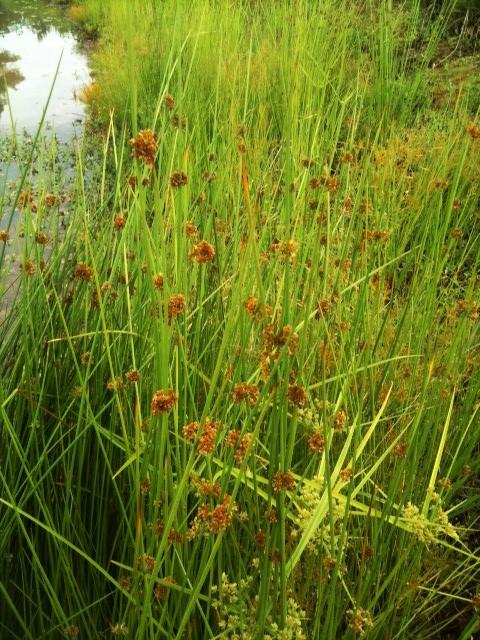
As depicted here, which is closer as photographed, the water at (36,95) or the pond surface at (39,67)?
the water at (36,95)

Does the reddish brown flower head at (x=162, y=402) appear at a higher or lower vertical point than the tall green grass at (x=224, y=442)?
higher

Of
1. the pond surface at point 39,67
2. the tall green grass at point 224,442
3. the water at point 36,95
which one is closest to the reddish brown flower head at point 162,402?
the tall green grass at point 224,442

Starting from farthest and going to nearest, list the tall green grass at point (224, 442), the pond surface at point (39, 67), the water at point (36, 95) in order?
the pond surface at point (39, 67)
the water at point (36, 95)
the tall green grass at point (224, 442)

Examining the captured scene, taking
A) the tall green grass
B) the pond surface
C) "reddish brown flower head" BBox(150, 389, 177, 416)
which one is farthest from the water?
"reddish brown flower head" BBox(150, 389, 177, 416)

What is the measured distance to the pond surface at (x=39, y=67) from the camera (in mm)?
5809

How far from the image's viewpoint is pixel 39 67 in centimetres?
763

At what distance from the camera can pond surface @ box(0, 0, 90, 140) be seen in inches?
229

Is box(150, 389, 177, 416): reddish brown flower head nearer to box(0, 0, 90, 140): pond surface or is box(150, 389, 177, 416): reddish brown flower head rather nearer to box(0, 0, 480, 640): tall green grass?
box(0, 0, 480, 640): tall green grass

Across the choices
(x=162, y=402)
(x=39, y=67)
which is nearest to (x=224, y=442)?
(x=162, y=402)

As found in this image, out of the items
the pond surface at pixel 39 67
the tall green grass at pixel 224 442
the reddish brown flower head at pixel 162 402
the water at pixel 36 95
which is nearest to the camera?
the reddish brown flower head at pixel 162 402

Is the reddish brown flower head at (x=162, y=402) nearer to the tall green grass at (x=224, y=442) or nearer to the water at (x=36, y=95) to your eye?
the tall green grass at (x=224, y=442)

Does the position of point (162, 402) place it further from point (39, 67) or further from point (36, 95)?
point (39, 67)

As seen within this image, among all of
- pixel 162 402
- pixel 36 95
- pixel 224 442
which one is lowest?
pixel 224 442

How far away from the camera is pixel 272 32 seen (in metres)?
3.95
